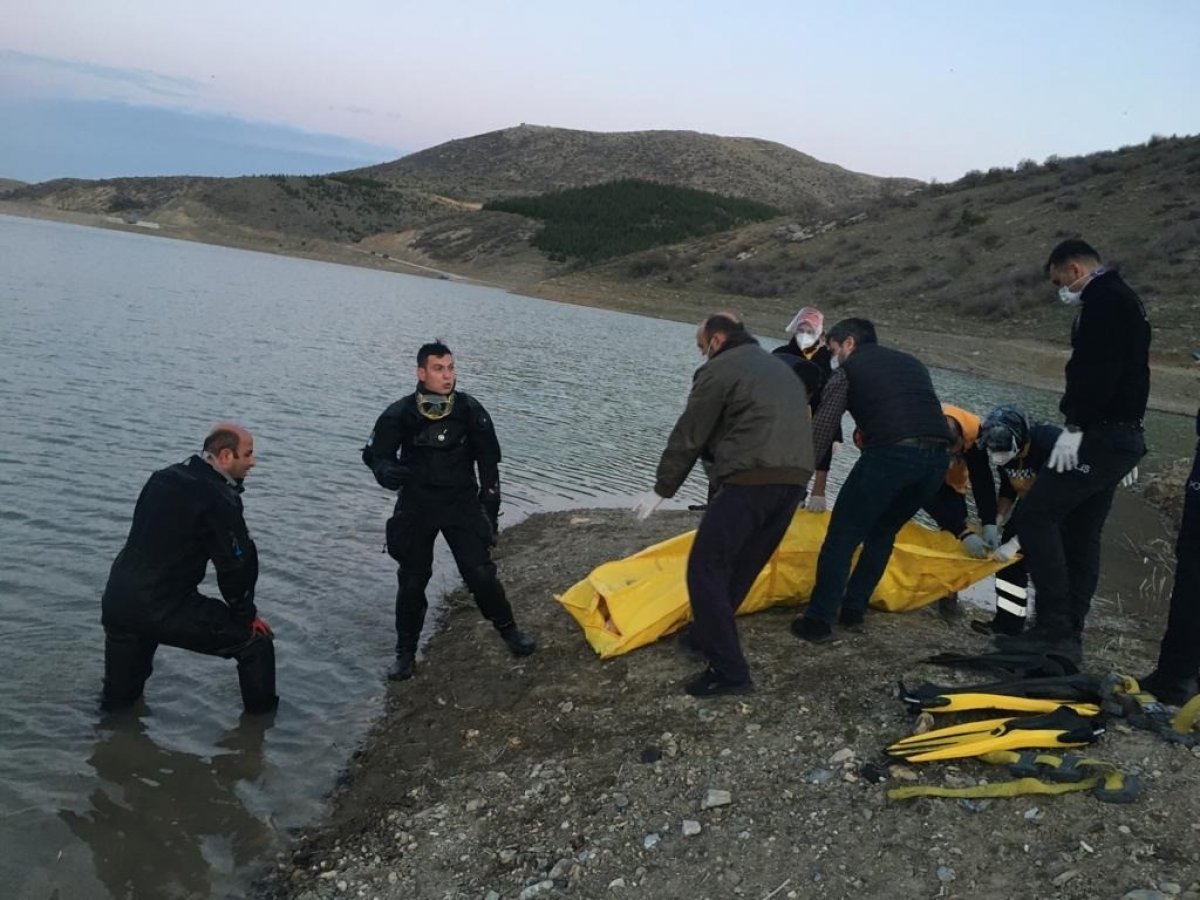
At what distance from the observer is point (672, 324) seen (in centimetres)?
4638

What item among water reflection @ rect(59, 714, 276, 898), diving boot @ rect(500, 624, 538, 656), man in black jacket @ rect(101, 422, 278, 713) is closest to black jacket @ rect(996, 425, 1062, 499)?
Answer: diving boot @ rect(500, 624, 538, 656)

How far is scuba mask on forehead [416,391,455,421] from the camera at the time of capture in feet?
19.2

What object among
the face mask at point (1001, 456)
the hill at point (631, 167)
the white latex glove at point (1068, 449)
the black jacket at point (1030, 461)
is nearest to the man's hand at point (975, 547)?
the black jacket at point (1030, 461)

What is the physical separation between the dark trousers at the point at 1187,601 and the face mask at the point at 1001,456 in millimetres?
1267

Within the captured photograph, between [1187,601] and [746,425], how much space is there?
7.58 ft

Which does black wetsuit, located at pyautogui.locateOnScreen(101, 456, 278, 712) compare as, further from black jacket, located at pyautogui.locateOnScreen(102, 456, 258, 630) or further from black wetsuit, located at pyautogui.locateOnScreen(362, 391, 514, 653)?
black wetsuit, located at pyautogui.locateOnScreen(362, 391, 514, 653)

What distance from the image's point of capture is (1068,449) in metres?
5.17

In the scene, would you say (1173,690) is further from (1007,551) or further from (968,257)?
(968,257)

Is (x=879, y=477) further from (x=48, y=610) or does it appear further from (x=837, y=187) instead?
(x=837, y=187)

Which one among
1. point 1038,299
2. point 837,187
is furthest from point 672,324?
point 837,187

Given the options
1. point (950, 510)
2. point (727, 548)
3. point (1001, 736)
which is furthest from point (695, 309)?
point (1001, 736)

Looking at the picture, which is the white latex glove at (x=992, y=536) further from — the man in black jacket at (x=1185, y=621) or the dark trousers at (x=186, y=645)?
the dark trousers at (x=186, y=645)

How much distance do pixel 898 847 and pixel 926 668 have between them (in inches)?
67.7

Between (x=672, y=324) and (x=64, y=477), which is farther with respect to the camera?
(x=672, y=324)
